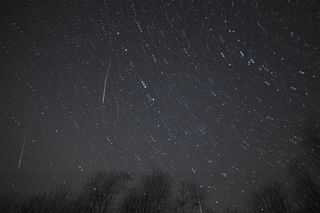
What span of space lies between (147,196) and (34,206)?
24925 millimetres

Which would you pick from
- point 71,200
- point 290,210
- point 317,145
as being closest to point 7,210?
point 71,200

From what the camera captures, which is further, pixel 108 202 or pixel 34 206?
pixel 34 206

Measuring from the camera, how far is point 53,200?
145 ft

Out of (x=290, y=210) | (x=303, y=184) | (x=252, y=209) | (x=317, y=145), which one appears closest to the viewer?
(x=317, y=145)

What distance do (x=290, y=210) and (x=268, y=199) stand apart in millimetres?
3304

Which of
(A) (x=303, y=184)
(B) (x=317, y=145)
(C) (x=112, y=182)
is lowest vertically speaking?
(A) (x=303, y=184)

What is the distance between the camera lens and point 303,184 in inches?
1013

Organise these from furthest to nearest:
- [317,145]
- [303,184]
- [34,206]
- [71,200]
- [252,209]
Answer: [34,206] < [71,200] < [252,209] < [303,184] < [317,145]

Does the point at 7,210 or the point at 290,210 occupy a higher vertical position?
the point at 7,210

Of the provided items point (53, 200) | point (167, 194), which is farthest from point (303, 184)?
point (53, 200)

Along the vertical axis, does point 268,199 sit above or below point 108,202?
below

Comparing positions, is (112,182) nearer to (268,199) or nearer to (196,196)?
(196,196)

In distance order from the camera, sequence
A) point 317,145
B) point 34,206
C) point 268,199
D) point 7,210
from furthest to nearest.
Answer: point 7,210 → point 34,206 → point 268,199 → point 317,145

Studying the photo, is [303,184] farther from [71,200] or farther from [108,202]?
[71,200]
